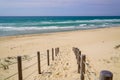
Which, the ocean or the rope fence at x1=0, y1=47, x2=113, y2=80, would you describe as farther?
the ocean

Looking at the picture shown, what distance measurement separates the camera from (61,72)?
7.71 metres

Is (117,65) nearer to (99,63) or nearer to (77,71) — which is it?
(99,63)

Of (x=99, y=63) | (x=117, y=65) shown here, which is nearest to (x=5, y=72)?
(x=99, y=63)

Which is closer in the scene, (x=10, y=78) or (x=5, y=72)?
(x=10, y=78)

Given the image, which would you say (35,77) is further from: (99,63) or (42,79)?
(99,63)

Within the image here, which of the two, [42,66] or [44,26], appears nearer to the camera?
[42,66]

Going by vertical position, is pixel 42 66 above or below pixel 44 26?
below

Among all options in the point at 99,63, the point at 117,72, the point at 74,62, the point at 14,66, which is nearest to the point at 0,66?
the point at 14,66

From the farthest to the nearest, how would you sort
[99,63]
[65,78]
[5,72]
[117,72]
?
[99,63] < [5,72] < [117,72] < [65,78]

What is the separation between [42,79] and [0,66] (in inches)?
127

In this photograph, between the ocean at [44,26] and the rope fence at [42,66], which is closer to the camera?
the rope fence at [42,66]

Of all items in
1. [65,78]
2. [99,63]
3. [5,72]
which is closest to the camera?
[65,78]

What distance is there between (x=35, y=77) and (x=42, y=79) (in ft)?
1.90

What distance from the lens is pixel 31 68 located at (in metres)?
9.21
